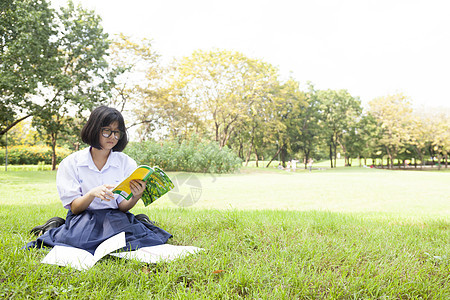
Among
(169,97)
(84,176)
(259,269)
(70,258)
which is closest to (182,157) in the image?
(169,97)

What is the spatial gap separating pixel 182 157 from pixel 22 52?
24.9 feet

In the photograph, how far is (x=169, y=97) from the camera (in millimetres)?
19609

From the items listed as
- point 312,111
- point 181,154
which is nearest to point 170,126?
point 181,154

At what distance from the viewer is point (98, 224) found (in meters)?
2.49

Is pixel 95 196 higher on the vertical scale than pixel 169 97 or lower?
lower

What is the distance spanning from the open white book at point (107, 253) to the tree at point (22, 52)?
11.4 metres

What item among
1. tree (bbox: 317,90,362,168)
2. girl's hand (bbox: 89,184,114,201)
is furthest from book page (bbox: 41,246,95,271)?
tree (bbox: 317,90,362,168)

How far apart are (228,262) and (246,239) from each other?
1.71ft

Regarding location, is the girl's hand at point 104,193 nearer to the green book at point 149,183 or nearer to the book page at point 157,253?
the green book at point 149,183

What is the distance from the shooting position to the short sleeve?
2.48 meters

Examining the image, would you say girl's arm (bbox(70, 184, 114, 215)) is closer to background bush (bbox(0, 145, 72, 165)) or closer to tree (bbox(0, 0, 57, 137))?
tree (bbox(0, 0, 57, 137))

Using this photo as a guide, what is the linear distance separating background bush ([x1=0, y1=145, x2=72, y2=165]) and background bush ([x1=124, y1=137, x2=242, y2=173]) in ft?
34.1

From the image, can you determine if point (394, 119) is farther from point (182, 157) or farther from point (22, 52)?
point (22, 52)

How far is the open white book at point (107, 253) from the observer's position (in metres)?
2.08
